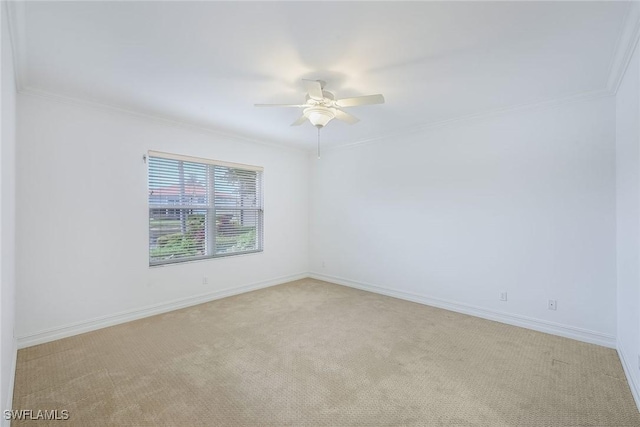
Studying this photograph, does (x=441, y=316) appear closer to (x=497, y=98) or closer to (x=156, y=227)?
(x=497, y=98)

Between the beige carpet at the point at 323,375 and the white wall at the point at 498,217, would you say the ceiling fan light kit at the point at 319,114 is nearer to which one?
the white wall at the point at 498,217

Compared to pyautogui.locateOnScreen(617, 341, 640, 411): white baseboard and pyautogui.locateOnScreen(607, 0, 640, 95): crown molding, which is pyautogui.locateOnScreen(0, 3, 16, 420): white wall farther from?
pyautogui.locateOnScreen(617, 341, 640, 411): white baseboard

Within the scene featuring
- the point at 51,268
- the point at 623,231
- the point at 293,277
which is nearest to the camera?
the point at 623,231

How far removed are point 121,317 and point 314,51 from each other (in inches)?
142

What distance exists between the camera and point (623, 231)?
256 cm

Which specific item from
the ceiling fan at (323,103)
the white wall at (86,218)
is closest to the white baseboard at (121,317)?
the white wall at (86,218)

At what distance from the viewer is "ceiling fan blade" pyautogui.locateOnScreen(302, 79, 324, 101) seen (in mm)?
2284

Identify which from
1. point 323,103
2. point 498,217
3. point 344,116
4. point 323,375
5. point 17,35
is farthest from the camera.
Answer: point 498,217

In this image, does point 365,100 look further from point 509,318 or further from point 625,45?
point 509,318

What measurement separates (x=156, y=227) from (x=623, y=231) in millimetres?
5002

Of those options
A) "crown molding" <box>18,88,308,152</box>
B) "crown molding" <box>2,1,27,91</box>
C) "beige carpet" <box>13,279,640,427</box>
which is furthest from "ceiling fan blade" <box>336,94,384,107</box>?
"crown molding" <box>18,88,308,152</box>

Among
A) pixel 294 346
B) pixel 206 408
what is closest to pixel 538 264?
pixel 294 346

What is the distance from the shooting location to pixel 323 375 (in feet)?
7.73

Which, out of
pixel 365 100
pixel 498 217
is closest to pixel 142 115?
pixel 365 100
